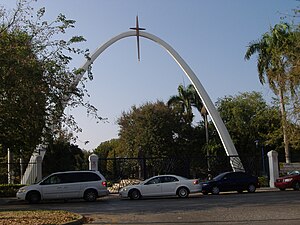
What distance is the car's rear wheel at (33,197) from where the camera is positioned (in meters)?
23.3

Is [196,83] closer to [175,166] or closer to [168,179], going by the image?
[175,166]

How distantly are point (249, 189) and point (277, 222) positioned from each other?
576 inches

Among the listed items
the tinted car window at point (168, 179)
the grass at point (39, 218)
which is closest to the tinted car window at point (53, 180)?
the tinted car window at point (168, 179)

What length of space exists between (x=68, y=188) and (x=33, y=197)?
1.80m

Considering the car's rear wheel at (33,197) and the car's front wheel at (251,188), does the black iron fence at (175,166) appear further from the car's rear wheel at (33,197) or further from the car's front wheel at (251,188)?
the car's rear wheel at (33,197)

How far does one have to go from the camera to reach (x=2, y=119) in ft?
56.1

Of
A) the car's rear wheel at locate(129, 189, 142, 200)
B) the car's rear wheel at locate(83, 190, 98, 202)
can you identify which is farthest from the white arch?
the car's rear wheel at locate(83, 190, 98, 202)

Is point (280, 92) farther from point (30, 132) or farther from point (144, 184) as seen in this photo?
point (30, 132)

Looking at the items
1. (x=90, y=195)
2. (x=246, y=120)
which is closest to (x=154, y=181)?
(x=90, y=195)

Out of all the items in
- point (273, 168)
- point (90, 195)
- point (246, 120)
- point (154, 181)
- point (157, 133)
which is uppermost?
point (246, 120)

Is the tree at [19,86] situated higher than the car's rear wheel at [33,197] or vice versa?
the tree at [19,86]

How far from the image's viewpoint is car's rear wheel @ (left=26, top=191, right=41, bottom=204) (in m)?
23.3

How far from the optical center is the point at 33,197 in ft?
76.4

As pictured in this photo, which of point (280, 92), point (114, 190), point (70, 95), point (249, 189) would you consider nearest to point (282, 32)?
point (280, 92)
